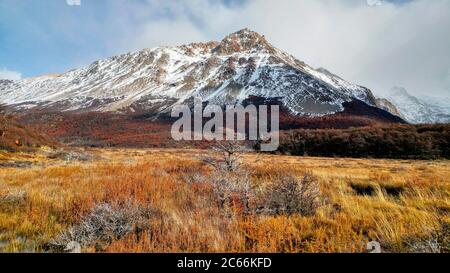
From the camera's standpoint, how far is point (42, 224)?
175 inches

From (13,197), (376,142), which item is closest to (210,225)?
(13,197)

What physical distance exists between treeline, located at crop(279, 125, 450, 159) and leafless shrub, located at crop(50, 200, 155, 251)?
179 ft

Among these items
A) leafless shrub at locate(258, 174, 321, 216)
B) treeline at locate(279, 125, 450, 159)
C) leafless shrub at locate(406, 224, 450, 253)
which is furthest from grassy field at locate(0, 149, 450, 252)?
treeline at locate(279, 125, 450, 159)

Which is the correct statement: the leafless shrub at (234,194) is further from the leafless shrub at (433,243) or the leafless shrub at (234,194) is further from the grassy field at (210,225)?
the leafless shrub at (433,243)

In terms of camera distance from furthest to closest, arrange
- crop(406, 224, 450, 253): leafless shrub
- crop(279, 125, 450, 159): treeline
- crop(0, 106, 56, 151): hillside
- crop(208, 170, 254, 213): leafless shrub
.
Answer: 1. crop(279, 125, 450, 159): treeline
2. crop(0, 106, 56, 151): hillside
3. crop(208, 170, 254, 213): leafless shrub
4. crop(406, 224, 450, 253): leafless shrub

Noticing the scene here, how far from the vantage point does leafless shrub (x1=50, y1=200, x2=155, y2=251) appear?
3844 mm

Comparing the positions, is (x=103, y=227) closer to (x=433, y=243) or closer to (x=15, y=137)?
(x=433, y=243)

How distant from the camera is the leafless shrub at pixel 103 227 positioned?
12.6ft

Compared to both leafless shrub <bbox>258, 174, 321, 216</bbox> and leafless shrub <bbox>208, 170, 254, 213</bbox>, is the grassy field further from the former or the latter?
leafless shrub <bbox>258, 174, 321, 216</bbox>

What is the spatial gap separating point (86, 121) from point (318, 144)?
116 m

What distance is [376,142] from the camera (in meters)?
52.6

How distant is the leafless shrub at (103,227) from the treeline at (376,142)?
54.5 metres
